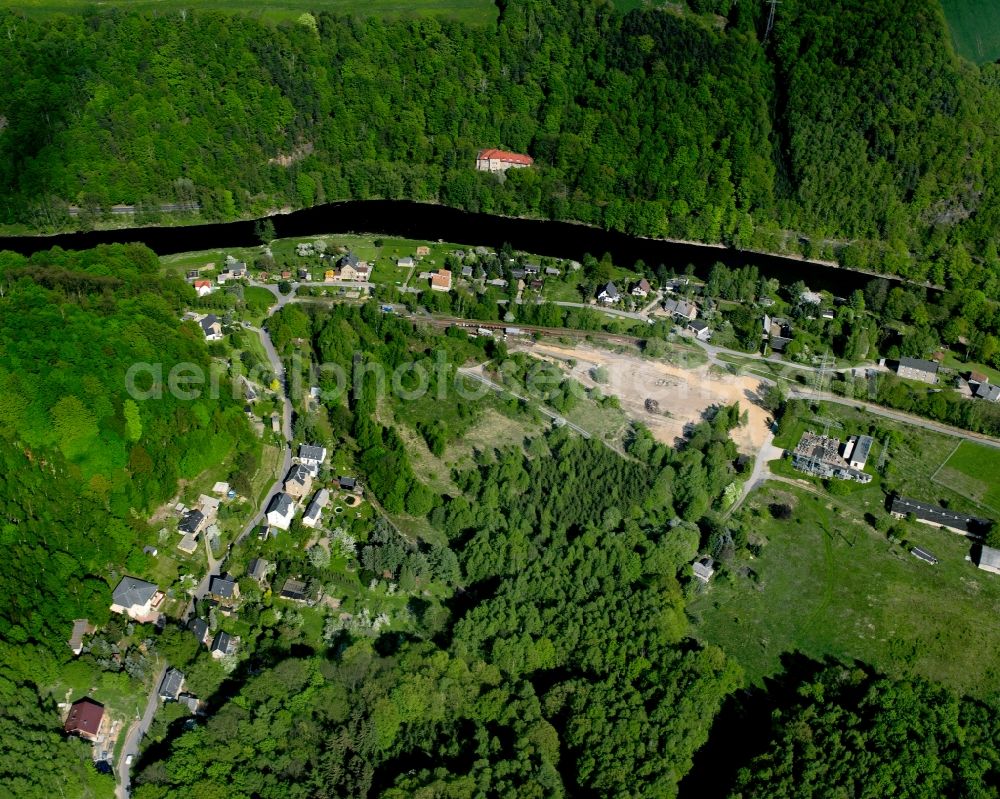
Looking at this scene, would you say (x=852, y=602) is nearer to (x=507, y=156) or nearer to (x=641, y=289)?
(x=641, y=289)

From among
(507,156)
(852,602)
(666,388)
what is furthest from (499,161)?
(852,602)

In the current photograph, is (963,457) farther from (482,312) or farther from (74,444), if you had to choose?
(74,444)

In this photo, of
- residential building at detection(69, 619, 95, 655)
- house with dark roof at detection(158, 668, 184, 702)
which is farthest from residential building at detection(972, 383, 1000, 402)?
residential building at detection(69, 619, 95, 655)

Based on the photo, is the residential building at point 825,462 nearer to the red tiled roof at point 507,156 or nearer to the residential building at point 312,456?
the residential building at point 312,456

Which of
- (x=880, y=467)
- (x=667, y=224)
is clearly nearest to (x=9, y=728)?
(x=880, y=467)

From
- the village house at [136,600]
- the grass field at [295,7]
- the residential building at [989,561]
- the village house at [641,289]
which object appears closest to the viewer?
the village house at [136,600]

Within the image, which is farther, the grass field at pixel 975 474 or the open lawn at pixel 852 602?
the grass field at pixel 975 474

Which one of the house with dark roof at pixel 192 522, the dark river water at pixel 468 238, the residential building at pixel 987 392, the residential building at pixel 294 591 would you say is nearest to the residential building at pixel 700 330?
the dark river water at pixel 468 238
